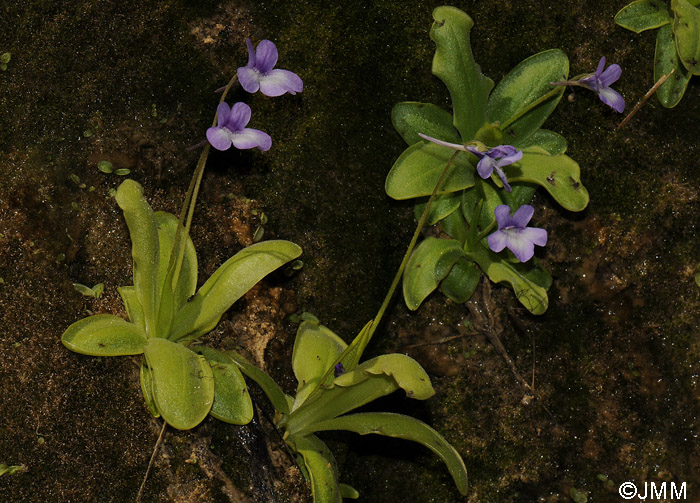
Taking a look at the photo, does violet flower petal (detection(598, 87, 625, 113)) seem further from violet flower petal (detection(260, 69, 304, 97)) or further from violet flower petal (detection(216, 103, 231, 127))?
violet flower petal (detection(216, 103, 231, 127))

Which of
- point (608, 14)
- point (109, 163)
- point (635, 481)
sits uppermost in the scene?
point (608, 14)

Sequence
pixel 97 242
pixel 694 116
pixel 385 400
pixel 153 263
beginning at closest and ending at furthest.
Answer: pixel 153 263 < pixel 97 242 < pixel 385 400 < pixel 694 116

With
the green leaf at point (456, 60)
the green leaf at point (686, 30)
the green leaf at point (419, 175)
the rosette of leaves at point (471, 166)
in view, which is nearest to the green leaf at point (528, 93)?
the rosette of leaves at point (471, 166)

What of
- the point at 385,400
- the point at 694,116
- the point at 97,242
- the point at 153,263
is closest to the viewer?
the point at 153,263

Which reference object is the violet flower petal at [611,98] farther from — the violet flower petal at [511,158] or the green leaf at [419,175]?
the green leaf at [419,175]

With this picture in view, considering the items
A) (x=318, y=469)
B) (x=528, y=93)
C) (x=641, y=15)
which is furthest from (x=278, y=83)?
(x=641, y=15)

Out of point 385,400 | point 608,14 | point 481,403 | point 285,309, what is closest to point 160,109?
point 285,309

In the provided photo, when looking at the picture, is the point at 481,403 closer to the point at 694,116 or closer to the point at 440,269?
the point at 440,269
